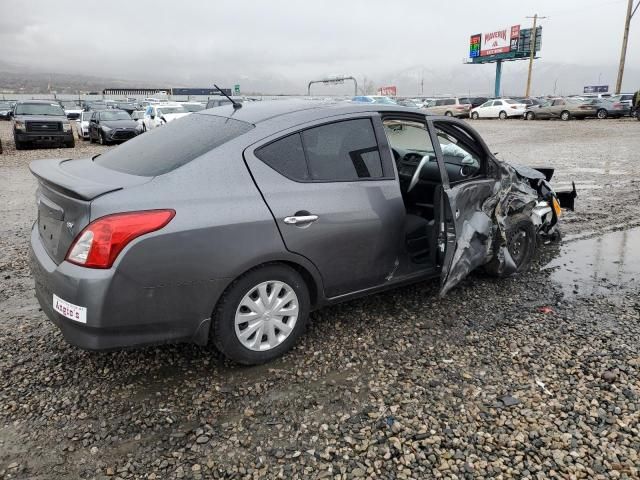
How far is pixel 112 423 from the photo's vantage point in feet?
9.07

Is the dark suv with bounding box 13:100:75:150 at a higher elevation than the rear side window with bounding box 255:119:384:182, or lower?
lower

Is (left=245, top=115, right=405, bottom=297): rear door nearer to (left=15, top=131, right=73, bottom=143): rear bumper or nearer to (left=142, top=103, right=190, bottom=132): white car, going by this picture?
(left=15, top=131, right=73, bottom=143): rear bumper

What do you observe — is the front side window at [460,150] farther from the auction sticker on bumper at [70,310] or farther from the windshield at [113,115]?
the windshield at [113,115]

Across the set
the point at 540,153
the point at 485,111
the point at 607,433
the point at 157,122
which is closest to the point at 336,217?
the point at 607,433

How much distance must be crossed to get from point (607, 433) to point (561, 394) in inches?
14.1

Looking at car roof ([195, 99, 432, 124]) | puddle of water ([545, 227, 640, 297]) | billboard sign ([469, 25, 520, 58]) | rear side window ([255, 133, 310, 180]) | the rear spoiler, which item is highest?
billboard sign ([469, 25, 520, 58])

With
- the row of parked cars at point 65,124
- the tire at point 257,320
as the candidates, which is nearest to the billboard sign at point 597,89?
the row of parked cars at point 65,124

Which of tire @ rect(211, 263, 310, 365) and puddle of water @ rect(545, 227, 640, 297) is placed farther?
puddle of water @ rect(545, 227, 640, 297)

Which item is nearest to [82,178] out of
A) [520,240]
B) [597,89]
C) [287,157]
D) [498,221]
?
[287,157]

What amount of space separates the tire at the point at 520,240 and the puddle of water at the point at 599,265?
31 cm

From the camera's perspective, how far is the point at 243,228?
296 centimetres

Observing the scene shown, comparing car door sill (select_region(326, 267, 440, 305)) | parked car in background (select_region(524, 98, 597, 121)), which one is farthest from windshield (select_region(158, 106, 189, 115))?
parked car in background (select_region(524, 98, 597, 121))

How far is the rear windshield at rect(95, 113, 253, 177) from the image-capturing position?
3.15 meters

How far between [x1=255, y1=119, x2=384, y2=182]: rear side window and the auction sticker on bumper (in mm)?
1354
